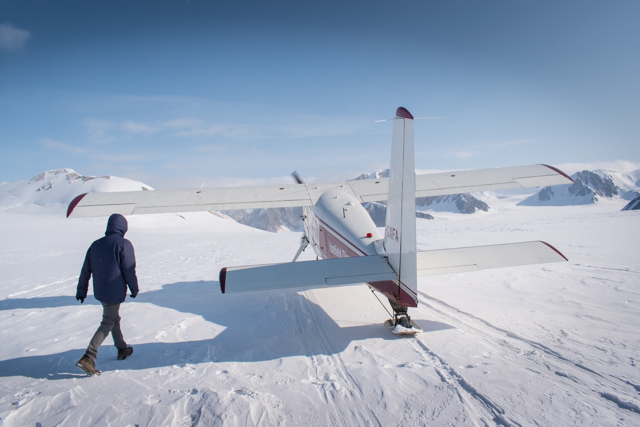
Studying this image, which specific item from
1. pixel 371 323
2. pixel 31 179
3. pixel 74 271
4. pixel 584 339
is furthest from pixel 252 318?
pixel 31 179

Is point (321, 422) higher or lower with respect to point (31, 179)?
lower

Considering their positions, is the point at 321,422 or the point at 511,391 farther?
the point at 511,391

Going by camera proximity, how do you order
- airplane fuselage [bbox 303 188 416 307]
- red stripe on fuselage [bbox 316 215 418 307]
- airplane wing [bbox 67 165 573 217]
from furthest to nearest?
1. airplane wing [bbox 67 165 573 217]
2. airplane fuselage [bbox 303 188 416 307]
3. red stripe on fuselage [bbox 316 215 418 307]

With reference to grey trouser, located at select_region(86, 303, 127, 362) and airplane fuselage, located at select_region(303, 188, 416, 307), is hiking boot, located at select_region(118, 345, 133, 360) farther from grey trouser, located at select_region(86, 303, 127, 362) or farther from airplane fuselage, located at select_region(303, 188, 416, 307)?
airplane fuselage, located at select_region(303, 188, 416, 307)

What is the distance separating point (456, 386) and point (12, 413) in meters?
4.09

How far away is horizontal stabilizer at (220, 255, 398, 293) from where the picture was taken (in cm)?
350

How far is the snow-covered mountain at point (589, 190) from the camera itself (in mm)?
99375

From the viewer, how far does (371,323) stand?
4801 millimetres

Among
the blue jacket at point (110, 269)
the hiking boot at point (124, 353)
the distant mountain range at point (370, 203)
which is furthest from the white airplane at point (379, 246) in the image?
the distant mountain range at point (370, 203)

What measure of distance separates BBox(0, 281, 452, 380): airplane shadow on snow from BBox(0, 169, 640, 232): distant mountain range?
27.9 m

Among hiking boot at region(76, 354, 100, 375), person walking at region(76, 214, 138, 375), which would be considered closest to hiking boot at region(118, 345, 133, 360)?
person walking at region(76, 214, 138, 375)

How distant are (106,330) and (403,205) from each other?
152 inches

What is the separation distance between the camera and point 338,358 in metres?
3.62

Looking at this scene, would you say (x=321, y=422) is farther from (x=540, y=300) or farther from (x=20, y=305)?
(x=20, y=305)
